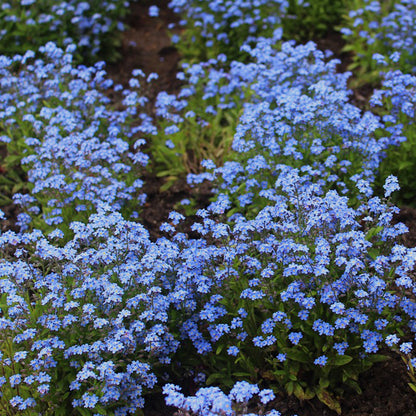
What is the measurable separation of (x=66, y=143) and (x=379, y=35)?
461 centimetres

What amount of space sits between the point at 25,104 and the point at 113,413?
13.6 ft

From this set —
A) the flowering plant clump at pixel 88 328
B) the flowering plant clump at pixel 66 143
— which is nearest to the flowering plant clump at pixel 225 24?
the flowering plant clump at pixel 66 143

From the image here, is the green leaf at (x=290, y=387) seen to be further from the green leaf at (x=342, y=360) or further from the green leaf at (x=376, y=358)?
the green leaf at (x=376, y=358)

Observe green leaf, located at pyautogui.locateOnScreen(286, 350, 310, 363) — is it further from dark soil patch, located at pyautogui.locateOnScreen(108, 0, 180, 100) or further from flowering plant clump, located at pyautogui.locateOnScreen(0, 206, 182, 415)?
dark soil patch, located at pyautogui.locateOnScreen(108, 0, 180, 100)

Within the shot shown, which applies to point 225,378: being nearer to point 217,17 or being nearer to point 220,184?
point 220,184

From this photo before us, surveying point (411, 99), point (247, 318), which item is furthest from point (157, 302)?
point (411, 99)

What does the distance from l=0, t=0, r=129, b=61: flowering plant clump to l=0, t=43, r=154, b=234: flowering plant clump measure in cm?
117

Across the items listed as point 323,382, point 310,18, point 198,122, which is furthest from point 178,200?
point 310,18

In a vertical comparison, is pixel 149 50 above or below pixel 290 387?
below

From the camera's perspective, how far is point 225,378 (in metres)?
4.48

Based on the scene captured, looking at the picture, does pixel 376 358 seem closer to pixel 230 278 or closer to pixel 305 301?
pixel 305 301

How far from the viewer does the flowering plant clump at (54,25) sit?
866 cm

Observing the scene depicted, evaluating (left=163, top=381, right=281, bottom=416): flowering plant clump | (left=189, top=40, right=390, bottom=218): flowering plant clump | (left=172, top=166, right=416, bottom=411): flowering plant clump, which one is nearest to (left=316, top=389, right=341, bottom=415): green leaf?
(left=172, top=166, right=416, bottom=411): flowering plant clump

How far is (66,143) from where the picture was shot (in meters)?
5.99
